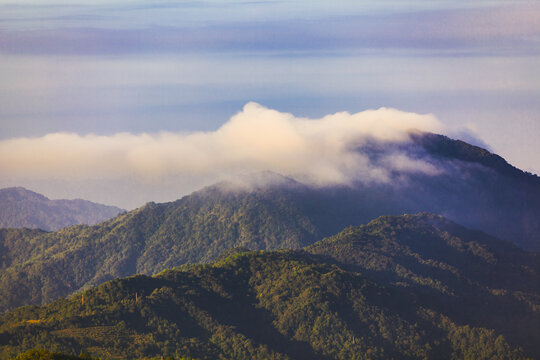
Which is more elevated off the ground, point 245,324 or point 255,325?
point 255,325

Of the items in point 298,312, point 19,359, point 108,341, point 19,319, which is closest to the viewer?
point 19,359

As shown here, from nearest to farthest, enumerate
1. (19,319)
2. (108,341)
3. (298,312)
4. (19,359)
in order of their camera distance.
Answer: (19,359) → (108,341) → (19,319) → (298,312)

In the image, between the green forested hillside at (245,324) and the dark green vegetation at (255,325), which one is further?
the dark green vegetation at (255,325)

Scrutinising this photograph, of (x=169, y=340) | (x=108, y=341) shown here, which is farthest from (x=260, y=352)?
(x=108, y=341)

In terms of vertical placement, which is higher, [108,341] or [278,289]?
[278,289]

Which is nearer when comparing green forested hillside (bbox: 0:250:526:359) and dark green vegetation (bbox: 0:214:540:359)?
green forested hillside (bbox: 0:250:526:359)

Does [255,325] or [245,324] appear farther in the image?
[255,325]

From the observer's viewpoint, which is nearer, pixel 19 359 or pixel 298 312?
pixel 19 359

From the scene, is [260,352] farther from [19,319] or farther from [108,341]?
[19,319]
